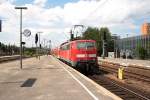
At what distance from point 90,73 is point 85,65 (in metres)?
2.41

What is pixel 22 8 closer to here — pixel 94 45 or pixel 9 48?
pixel 94 45

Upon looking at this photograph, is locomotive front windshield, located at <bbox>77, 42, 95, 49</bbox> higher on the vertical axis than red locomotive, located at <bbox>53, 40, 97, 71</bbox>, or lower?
higher

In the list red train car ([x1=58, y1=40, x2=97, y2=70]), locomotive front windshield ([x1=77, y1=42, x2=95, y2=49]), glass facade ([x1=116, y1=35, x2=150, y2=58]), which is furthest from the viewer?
glass facade ([x1=116, y1=35, x2=150, y2=58])

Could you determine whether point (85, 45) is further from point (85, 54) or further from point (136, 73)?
point (136, 73)

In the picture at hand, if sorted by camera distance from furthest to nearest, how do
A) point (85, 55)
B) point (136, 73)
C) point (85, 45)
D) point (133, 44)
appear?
point (133, 44) → point (136, 73) → point (85, 45) → point (85, 55)

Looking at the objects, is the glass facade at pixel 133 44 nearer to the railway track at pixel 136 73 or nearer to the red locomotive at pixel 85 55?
the railway track at pixel 136 73

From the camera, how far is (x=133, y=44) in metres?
113

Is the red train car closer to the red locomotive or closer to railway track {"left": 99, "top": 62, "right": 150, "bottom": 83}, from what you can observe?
the red locomotive

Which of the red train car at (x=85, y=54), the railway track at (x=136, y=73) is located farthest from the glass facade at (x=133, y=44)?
the red train car at (x=85, y=54)

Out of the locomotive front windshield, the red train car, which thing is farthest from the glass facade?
the red train car

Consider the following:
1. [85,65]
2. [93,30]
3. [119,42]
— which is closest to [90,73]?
[85,65]

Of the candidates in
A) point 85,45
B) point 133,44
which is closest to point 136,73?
point 85,45

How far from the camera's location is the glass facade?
99.4 metres

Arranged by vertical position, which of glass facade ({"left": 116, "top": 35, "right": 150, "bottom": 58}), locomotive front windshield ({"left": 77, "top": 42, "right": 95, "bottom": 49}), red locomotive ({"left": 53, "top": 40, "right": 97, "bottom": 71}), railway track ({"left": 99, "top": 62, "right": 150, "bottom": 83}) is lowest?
railway track ({"left": 99, "top": 62, "right": 150, "bottom": 83})
